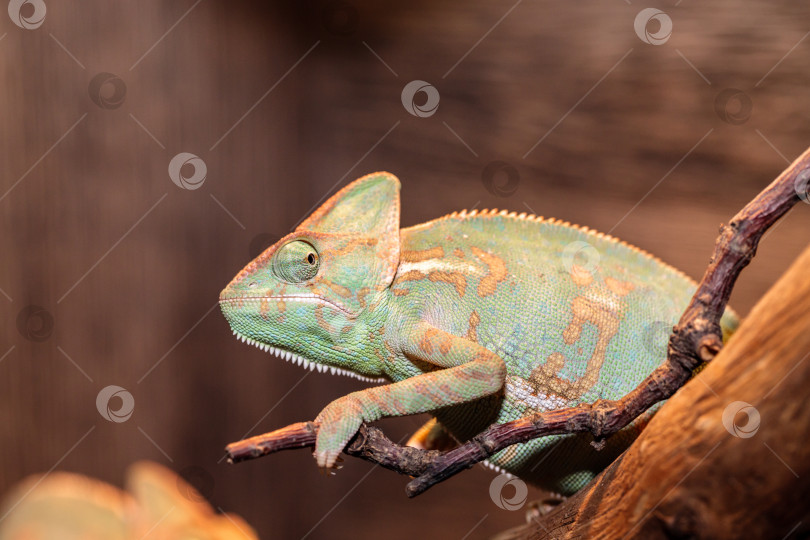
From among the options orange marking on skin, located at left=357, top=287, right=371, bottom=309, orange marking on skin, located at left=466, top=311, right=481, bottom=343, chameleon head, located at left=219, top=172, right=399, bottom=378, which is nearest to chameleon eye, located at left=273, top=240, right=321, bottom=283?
chameleon head, located at left=219, top=172, right=399, bottom=378

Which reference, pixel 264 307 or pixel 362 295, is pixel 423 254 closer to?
pixel 362 295

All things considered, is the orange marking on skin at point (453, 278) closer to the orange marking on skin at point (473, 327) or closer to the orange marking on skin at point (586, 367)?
the orange marking on skin at point (473, 327)

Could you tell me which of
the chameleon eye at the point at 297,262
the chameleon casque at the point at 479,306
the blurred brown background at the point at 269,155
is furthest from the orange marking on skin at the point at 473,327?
the blurred brown background at the point at 269,155

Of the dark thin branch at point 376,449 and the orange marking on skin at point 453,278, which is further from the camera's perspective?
the orange marking on skin at point 453,278

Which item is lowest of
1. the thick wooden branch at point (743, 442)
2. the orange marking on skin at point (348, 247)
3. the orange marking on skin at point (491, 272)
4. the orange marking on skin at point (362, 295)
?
the orange marking on skin at point (362, 295)

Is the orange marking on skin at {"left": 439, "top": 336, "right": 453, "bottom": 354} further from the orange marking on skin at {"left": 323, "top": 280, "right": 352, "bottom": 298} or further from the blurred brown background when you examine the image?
the blurred brown background
